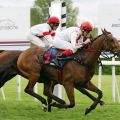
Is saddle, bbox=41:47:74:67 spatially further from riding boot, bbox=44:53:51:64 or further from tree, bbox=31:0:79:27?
tree, bbox=31:0:79:27

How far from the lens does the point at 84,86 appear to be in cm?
913

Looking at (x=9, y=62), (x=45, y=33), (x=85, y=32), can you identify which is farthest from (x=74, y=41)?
(x=9, y=62)

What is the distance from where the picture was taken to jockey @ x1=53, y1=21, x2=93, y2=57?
29.2 feet

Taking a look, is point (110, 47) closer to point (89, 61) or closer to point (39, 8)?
point (89, 61)

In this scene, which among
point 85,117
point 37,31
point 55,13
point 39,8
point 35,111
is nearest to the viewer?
point 85,117

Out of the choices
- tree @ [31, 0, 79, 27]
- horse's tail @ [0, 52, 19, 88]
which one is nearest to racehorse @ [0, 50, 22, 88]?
horse's tail @ [0, 52, 19, 88]

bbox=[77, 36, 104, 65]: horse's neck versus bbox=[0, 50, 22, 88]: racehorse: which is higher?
bbox=[77, 36, 104, 65]: horse's neck

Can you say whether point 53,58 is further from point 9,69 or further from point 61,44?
point 9,69

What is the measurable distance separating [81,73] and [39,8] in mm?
72024

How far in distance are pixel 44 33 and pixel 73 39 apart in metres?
1.26

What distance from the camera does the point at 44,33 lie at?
10.0 metres

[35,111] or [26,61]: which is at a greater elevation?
[26,61]

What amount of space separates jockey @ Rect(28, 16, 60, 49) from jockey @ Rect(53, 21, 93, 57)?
656mm

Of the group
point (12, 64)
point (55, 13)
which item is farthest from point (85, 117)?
point (55, 13)
